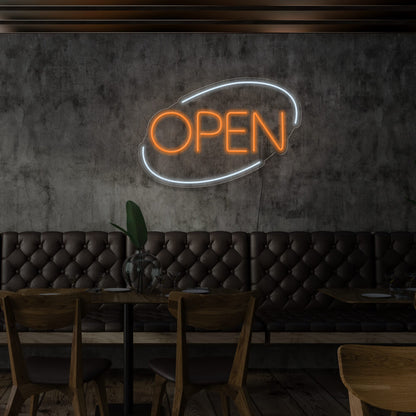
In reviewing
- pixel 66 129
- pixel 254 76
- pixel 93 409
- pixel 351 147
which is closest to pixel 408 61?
pixel 351 147

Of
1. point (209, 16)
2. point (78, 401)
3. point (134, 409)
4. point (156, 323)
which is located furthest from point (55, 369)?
point (209, 16)

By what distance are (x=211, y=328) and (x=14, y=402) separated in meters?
0.86

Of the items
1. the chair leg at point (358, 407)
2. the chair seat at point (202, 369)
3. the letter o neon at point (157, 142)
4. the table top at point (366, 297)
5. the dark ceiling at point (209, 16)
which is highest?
the dark ceiling at point (209, 16)

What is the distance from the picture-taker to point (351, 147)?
14.3 feet

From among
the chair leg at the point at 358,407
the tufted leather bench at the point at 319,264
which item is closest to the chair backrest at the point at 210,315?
the chair leg at the point at 358,407

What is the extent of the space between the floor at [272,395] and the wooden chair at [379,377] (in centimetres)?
190

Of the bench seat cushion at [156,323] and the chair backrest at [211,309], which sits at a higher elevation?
the chair backrest at [211,309]

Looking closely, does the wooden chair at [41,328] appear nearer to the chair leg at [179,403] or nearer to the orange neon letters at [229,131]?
the chair leg at [179,403]

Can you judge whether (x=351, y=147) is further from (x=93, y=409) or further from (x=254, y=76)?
(x=93, y=409)

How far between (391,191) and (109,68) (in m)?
2.63

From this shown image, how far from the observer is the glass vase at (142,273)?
277 cm

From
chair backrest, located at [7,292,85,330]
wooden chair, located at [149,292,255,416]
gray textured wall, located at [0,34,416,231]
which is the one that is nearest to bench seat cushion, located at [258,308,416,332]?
gray textured wall, located at [0,34,416,231]

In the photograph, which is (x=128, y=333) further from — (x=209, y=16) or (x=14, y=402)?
(x=209, y=16)

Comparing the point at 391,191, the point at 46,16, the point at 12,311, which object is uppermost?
the point at 46,16
